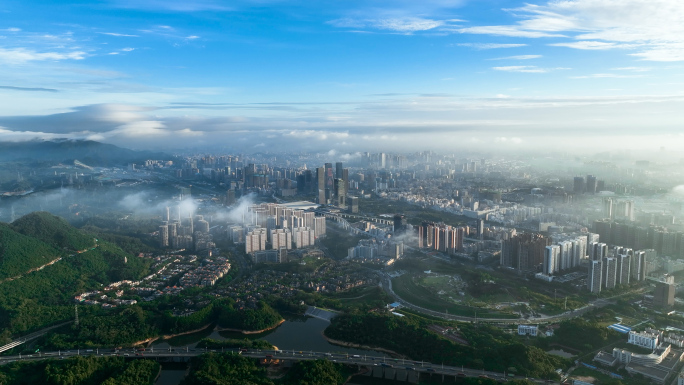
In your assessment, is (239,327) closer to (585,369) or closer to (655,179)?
(585,369)

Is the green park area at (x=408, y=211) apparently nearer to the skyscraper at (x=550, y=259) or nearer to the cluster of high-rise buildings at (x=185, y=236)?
the skyscraper at (x=550, y=259)

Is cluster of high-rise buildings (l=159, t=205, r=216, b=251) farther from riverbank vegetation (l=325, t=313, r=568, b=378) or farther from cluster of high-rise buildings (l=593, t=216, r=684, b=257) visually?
cluster of high-rise buildings (l=593, t=216, r=684, b=257)

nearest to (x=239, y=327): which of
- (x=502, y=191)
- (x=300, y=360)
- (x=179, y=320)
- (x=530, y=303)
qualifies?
(x=179, y=320)

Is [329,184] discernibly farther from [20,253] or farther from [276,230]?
[20,253]

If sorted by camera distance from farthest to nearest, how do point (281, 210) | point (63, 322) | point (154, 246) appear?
point (281, 210), point (154, 246), point (63, 322)

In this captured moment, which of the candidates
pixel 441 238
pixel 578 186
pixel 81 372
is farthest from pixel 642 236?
pixel 81 372
